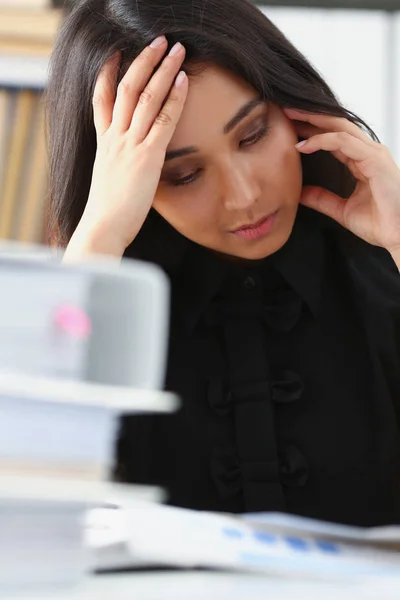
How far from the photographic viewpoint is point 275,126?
3.29ft

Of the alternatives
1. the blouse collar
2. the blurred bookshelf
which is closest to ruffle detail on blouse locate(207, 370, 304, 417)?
the blouse collar

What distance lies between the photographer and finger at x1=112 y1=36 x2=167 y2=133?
976 mm

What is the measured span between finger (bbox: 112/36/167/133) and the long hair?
0.8 inches

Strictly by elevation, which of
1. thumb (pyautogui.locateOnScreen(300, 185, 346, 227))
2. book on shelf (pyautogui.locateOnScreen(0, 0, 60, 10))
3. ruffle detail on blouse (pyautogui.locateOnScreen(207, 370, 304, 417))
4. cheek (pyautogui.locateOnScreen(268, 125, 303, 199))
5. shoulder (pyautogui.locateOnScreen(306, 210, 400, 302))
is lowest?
ruffle detail on blouse (pyautogui.locateOnScreen(207, 370, 304, 417))

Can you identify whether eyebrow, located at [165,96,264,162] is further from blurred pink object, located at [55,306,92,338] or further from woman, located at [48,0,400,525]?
blurred pink object, located at [55,306,92,338]

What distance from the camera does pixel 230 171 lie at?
96 centimetres

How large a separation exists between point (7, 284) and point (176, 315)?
802 mm

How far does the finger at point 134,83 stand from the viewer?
3.20 feet

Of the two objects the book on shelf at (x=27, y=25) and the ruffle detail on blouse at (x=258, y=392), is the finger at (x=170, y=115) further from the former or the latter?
the book on shelf at (x=27, y=25)

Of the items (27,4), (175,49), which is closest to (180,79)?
(175,49)

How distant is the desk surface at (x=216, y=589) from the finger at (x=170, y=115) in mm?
625

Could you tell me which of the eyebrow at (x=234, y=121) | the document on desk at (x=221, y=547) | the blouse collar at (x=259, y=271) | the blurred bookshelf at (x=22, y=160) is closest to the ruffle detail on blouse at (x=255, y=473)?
the blouse collar at (x=259, y=271)

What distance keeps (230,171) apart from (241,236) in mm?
108

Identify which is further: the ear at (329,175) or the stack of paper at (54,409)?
the ear at (329,175)
